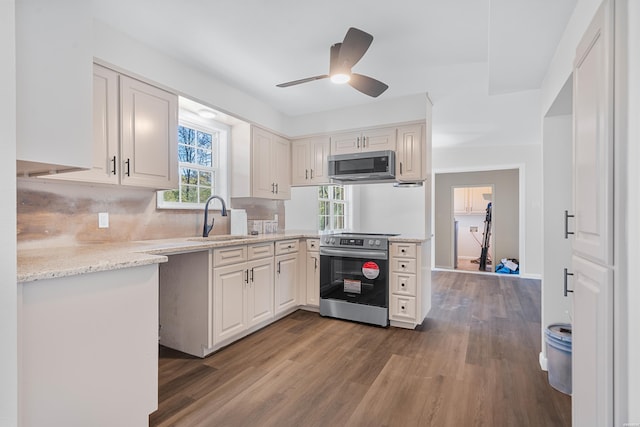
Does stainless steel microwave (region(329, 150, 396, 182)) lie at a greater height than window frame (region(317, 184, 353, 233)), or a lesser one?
greater

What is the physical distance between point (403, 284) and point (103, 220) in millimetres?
2755

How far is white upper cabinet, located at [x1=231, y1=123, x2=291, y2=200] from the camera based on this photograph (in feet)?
11.7

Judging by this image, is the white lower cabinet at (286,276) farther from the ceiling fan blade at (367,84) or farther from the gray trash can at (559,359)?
the gray trash can at (559,359)

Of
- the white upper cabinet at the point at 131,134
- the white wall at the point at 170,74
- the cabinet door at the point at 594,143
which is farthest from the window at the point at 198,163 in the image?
the cabinet door at the point at 594,143

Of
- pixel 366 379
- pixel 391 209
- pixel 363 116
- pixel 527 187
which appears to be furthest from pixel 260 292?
pixel 527 187

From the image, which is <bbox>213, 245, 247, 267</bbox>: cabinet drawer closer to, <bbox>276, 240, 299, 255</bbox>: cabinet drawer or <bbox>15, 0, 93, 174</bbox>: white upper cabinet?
<bbox>276, 240, 299, 255</bbox>: cabinet drawer

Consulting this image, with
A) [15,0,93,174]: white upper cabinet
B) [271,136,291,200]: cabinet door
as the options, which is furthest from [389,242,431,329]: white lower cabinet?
[15,0,93,174]: white upper cabinet

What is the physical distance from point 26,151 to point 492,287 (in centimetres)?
577

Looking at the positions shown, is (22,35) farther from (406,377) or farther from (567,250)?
(567,250)

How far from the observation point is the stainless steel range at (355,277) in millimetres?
3293

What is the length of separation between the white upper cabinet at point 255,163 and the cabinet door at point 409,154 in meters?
1.51

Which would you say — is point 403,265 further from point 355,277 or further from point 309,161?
point 309,161

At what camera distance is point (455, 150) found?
6355 millimetres

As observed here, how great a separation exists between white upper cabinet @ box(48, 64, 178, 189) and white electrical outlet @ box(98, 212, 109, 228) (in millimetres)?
337
